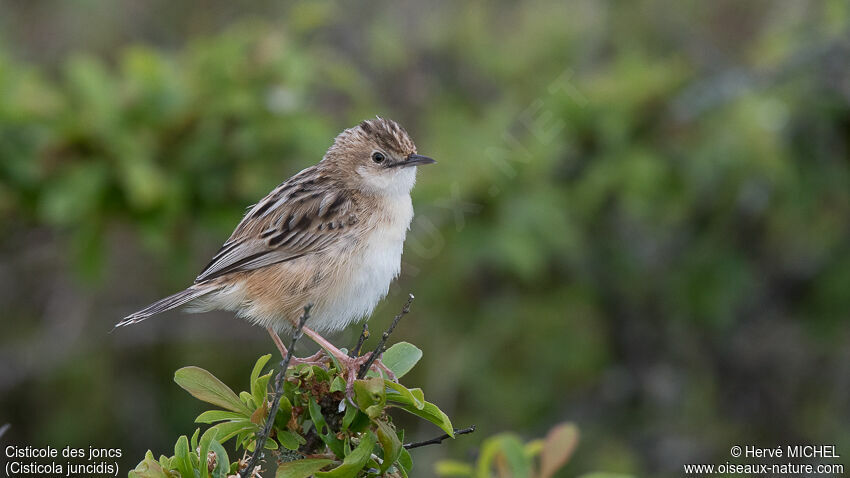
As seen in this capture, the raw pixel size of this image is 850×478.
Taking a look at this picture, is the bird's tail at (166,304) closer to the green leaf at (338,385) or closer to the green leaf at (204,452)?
the green leaf at (204,452)

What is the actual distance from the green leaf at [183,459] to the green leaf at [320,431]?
39cm

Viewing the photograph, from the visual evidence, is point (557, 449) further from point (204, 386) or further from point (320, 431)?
point (204, 386)

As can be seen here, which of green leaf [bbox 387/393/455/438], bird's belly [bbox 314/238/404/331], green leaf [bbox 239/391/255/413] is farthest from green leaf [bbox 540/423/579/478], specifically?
green leaf [bbox 239/391/255/413]

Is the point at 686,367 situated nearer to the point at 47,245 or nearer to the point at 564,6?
the point at 564,6

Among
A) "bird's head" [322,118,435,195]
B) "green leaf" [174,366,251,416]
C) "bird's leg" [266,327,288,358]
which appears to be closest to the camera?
"green leaf" [174,366,251,416]

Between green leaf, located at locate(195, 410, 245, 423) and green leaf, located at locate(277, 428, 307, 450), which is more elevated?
green leaf, located at locate(195, 410, 245, 423)

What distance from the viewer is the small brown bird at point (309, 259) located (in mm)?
4121

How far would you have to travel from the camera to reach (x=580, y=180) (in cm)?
796

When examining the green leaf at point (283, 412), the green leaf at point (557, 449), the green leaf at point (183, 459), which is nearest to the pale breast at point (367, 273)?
the green leaf at point (557, 449)

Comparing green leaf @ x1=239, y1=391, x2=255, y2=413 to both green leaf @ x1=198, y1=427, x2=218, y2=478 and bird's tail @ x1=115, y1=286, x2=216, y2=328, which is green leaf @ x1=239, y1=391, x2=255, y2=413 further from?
bird's tail @ x1=115, y1=286, x2=216, y2=328

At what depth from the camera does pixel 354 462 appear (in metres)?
2.62

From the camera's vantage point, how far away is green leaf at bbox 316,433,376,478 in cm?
261

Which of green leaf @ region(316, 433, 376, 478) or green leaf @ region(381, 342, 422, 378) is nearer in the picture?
green leaf @ region(316, 433, 376, 478)

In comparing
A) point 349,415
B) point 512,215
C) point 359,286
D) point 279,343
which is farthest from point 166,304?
point 512,215
